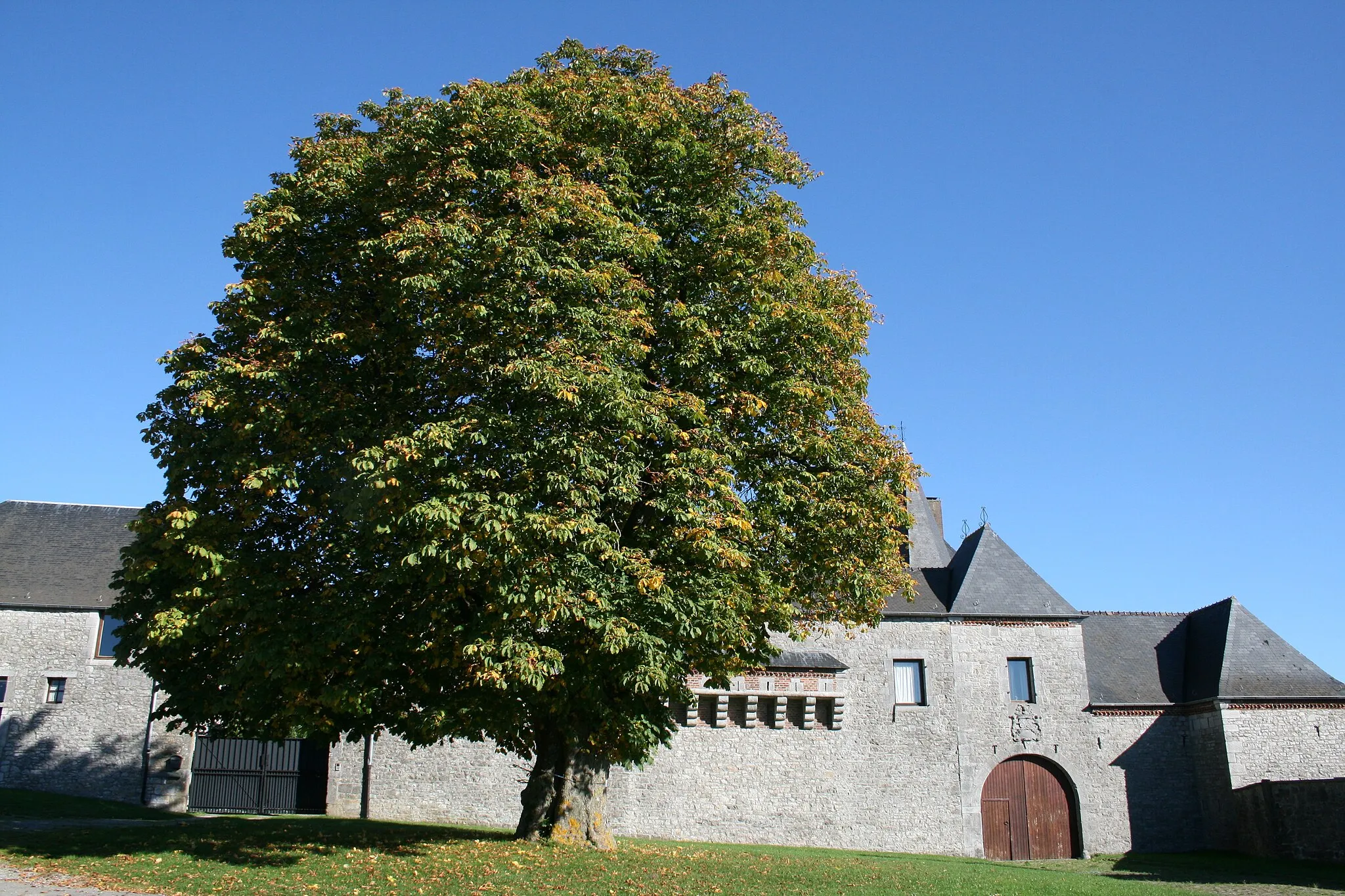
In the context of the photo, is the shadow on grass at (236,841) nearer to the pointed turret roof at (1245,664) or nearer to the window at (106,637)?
the window at (106,637)

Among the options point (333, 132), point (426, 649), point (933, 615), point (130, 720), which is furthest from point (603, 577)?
point (130, 720)

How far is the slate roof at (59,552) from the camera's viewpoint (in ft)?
78.5

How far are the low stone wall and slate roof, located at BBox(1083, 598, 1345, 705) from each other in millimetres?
2426

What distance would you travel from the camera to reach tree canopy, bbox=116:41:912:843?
11.5 metres

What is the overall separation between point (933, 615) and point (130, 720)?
20.0 meters

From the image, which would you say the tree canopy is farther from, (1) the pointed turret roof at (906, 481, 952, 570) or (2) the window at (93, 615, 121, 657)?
(1) the pointed turret roof at (906, 481, 952, 570)

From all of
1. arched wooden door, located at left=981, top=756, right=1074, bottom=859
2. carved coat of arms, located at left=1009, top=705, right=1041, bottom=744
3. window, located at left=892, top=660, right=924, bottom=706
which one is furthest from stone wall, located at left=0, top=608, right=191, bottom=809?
carved coat of arms, located at left=1009, top=705, right=1041, bottom=744

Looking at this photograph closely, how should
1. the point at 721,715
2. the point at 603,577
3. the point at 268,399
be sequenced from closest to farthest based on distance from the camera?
1. the point at 603,577
2. the point at 268,399
3. the point at 721,715

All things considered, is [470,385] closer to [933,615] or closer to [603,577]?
[603,577]

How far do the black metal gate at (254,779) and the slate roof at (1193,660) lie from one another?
19.6 m

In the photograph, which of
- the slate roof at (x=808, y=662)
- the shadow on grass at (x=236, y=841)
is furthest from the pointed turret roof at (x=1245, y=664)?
the shadow on grass at (x=236, y=841)

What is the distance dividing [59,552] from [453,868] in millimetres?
19053

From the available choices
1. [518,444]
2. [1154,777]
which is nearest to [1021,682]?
[1154,777]

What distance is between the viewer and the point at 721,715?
75.3ft
